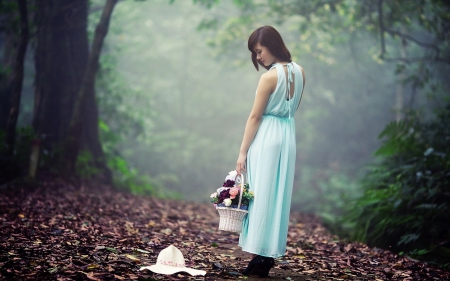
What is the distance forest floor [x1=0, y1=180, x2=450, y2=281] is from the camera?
344 cm

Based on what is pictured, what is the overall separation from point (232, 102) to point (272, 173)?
81.6 ft

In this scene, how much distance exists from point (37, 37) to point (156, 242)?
614 cm

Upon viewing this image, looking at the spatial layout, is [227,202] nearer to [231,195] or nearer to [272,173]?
[231,195]

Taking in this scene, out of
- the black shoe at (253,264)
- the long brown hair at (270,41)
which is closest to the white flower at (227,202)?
the black shoe at (253,264)

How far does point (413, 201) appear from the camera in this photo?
6.08 m

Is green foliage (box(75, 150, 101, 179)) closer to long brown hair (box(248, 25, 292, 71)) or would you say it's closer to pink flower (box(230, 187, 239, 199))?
pink flower (box(230, 187, 239, 199))

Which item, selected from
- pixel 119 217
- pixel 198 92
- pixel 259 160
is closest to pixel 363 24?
pixel 119 217

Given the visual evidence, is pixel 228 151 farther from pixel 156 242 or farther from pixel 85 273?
pixel 85 273

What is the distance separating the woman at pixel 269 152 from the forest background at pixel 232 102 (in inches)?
98.4

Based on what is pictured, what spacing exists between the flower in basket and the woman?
0.19ft

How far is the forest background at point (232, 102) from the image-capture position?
24.5ft

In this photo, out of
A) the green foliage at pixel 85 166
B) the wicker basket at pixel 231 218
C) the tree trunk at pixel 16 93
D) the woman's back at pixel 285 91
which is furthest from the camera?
the green foliage at pixel 85 166

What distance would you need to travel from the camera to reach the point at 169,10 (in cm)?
2884

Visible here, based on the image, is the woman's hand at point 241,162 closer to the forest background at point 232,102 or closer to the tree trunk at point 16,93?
the forest background at point 232,102
